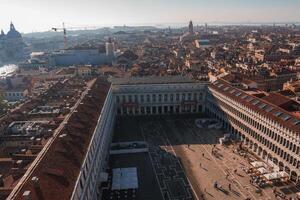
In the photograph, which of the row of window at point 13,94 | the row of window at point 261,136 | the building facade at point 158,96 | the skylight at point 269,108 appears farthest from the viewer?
the row of window at point 13,94

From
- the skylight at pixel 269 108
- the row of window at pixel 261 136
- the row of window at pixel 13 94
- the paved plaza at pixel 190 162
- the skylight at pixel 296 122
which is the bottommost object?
the paved plaza at pixel 190 162

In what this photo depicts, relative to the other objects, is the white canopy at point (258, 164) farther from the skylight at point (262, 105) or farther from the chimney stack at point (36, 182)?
the chimney stack at point (36, 182)

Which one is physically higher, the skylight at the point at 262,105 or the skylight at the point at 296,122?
the skylight at the point at 262,105

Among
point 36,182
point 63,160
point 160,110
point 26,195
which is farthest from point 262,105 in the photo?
point 26,195

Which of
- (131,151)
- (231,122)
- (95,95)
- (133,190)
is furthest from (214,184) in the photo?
(95,95)

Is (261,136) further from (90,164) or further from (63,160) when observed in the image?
(63,160)

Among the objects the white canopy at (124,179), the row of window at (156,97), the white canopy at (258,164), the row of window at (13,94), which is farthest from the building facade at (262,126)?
the row of window at (13,94)

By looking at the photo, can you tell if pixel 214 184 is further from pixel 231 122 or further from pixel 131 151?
pixel 231 122

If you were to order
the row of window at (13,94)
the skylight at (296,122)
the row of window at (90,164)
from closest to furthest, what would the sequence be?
the row of window at (90,164) → the skylight at (296,122) → the row of window at (13,94)
